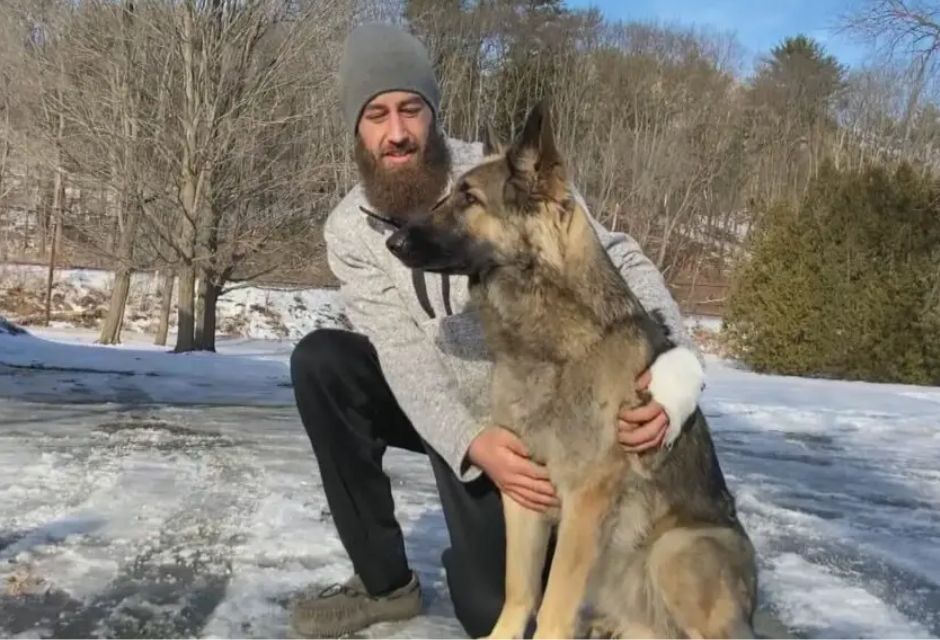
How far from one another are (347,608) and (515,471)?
763 mm

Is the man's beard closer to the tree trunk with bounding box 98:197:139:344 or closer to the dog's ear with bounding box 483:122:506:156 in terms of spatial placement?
the dog's ear with bounding box 483:122:506:156

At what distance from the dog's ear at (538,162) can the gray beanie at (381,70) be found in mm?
765

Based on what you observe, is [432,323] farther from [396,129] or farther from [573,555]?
[573,555]

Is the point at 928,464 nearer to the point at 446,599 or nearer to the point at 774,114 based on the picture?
the point at 446,599

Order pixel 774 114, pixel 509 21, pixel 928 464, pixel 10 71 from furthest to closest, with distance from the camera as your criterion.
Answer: pixel 774 114 → pixel 509 21 → pixel 10 71 → pixel 928 464

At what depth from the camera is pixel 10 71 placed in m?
17.5

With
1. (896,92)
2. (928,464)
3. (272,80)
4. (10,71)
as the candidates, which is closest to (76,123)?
(272,80)

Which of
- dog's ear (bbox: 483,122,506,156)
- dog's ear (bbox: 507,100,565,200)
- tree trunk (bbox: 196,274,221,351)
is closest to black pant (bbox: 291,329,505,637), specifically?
dog's ear (bbox: 483,122,506,156)

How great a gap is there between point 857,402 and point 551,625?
8.71 meters

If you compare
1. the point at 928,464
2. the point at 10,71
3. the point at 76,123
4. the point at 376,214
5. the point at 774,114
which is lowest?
the point at 928,464

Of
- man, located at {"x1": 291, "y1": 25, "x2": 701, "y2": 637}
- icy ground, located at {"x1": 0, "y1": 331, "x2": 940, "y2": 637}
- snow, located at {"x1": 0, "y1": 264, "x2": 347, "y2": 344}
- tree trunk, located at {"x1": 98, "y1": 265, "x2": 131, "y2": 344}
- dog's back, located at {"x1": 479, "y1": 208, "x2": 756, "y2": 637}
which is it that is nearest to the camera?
dog's back, located at {"x1": 479, "y1": 208, "x2": 756, "y2": 637}

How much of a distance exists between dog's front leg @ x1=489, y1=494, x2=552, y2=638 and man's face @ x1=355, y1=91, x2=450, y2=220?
3.54ft

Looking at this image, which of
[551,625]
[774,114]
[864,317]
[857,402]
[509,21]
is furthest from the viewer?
[774,114]

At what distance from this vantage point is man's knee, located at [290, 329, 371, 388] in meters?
3.14
